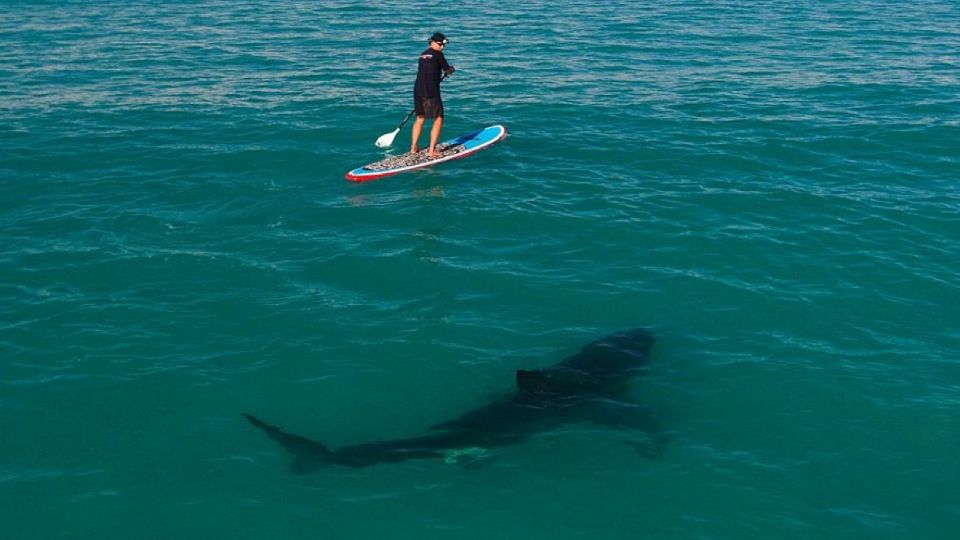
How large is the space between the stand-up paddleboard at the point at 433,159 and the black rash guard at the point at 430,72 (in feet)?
6.50

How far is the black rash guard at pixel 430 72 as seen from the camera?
2900 cm

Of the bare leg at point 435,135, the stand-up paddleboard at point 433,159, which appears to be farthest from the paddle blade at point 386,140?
the bare leg at point 435,135

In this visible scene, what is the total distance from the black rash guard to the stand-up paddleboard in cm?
198

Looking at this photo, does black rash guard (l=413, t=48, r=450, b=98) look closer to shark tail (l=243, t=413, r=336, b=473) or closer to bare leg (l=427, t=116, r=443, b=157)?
bare leg (l=427, t=116, r=443, b=157)

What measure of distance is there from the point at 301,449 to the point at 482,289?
7.31 metres

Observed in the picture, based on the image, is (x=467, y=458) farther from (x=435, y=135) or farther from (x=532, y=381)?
(x=435, y=135)

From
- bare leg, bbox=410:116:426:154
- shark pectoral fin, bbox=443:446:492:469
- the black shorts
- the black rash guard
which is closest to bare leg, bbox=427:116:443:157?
the black shorts

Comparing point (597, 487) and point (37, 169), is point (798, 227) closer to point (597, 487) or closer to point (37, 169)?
point (597, 487)

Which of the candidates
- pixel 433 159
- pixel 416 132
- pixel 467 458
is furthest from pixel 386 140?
pixel 467 458

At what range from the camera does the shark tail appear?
51.8ft

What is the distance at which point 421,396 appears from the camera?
18.1m

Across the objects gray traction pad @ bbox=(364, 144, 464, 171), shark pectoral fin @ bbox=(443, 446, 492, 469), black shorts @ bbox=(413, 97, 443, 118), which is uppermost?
black shorts @ bbox=(413, 97, 443, 118)

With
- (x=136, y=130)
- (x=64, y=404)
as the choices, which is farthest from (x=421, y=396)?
(x=136, y=130)

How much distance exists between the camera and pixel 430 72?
1146 inches
